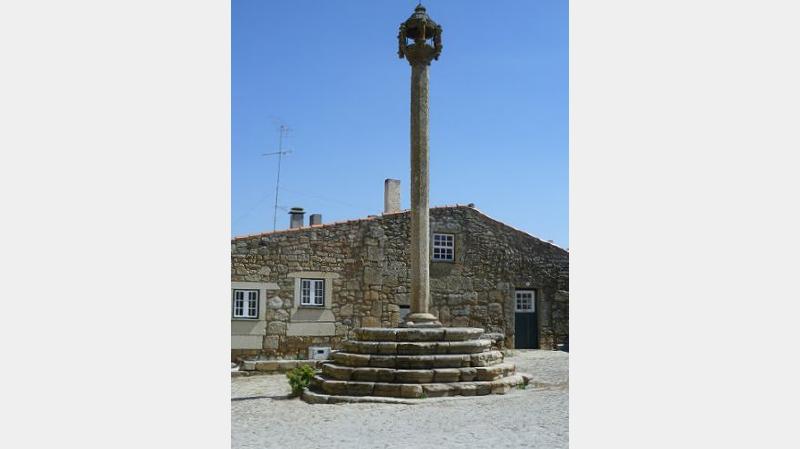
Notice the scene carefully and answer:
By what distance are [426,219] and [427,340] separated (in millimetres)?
1777

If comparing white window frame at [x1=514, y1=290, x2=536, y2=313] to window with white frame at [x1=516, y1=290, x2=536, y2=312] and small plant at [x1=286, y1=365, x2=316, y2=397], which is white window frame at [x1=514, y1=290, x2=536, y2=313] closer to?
window with white frame at [x1=516, y1=290, x2=536, y2=312]

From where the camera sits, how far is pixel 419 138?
989cm

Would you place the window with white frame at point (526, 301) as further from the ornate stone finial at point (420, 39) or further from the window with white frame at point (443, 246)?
the ornate stone finial at point (420, 39)

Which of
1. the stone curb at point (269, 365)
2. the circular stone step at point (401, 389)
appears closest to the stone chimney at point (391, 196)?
the stone curb at point (269, 365)

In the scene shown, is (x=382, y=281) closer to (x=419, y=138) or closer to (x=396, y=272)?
(x=396, y=272)

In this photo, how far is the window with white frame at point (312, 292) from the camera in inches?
588

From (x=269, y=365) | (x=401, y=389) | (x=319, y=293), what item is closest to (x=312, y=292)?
(x=319, y=293)

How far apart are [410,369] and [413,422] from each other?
1906 millimetres

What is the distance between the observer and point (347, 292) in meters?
15.3

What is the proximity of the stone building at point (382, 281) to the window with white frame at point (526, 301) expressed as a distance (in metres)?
0.02

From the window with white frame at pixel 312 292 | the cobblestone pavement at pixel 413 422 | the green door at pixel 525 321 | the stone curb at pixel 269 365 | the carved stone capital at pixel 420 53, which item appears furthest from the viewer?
the green door at pixel 525 321

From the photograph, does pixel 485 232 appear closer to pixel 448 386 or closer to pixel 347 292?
pixel 347 292

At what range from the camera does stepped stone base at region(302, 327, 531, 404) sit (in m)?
8.33
